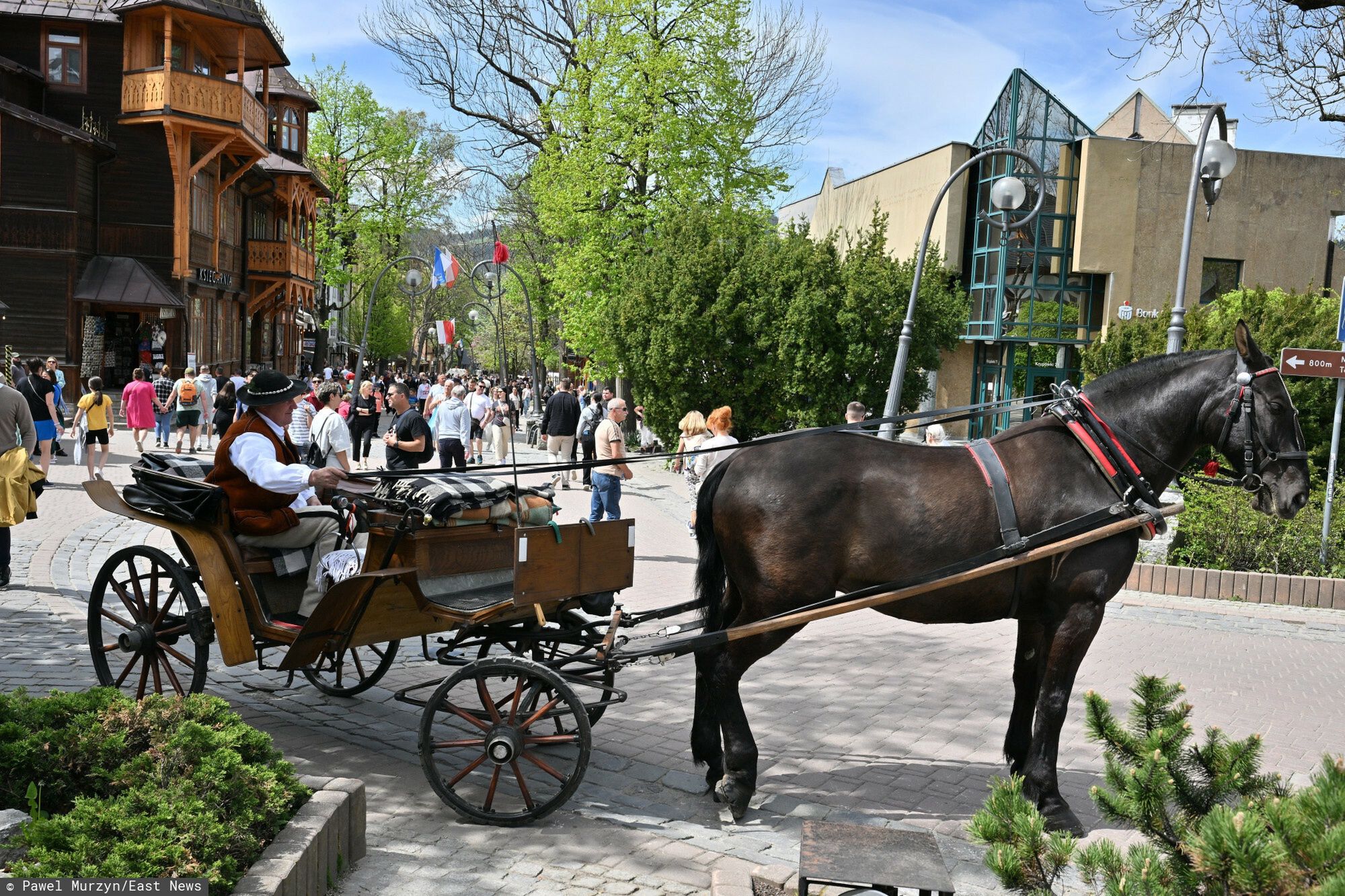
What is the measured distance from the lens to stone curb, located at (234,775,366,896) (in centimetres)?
362

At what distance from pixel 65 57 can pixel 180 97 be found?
363 centimetres

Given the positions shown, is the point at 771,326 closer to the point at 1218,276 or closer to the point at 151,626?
the point at 151,626

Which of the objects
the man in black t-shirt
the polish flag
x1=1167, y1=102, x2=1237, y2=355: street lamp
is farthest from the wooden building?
x1=1167, y1=102, x2=1237, y2=355: street lamp

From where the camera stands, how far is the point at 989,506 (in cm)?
533

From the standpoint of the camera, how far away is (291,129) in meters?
50.1

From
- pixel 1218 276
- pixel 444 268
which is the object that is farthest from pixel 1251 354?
pixel 1218 276

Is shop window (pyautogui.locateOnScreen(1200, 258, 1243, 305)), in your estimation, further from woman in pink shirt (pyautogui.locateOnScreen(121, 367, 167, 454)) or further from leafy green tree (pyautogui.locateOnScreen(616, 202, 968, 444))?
woman in pink shirt (pyautogui.locateOnScreen(121, 367, 167, 454))

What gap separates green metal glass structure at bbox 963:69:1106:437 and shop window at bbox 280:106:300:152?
102 ft

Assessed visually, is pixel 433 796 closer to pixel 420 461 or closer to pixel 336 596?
pixel 336 596

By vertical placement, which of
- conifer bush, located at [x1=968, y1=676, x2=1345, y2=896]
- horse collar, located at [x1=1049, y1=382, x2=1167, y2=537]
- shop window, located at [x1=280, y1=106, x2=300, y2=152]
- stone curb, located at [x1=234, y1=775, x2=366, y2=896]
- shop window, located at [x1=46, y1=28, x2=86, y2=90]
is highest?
shop window, located at [x1=280, y1=106, x2=300, y2=152]

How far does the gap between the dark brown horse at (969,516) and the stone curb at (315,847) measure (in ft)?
5.90

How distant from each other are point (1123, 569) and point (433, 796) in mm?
3583

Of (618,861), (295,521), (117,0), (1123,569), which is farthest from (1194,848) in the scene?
(117,0)

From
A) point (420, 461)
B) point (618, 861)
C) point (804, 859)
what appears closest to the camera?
point (804, 859)
